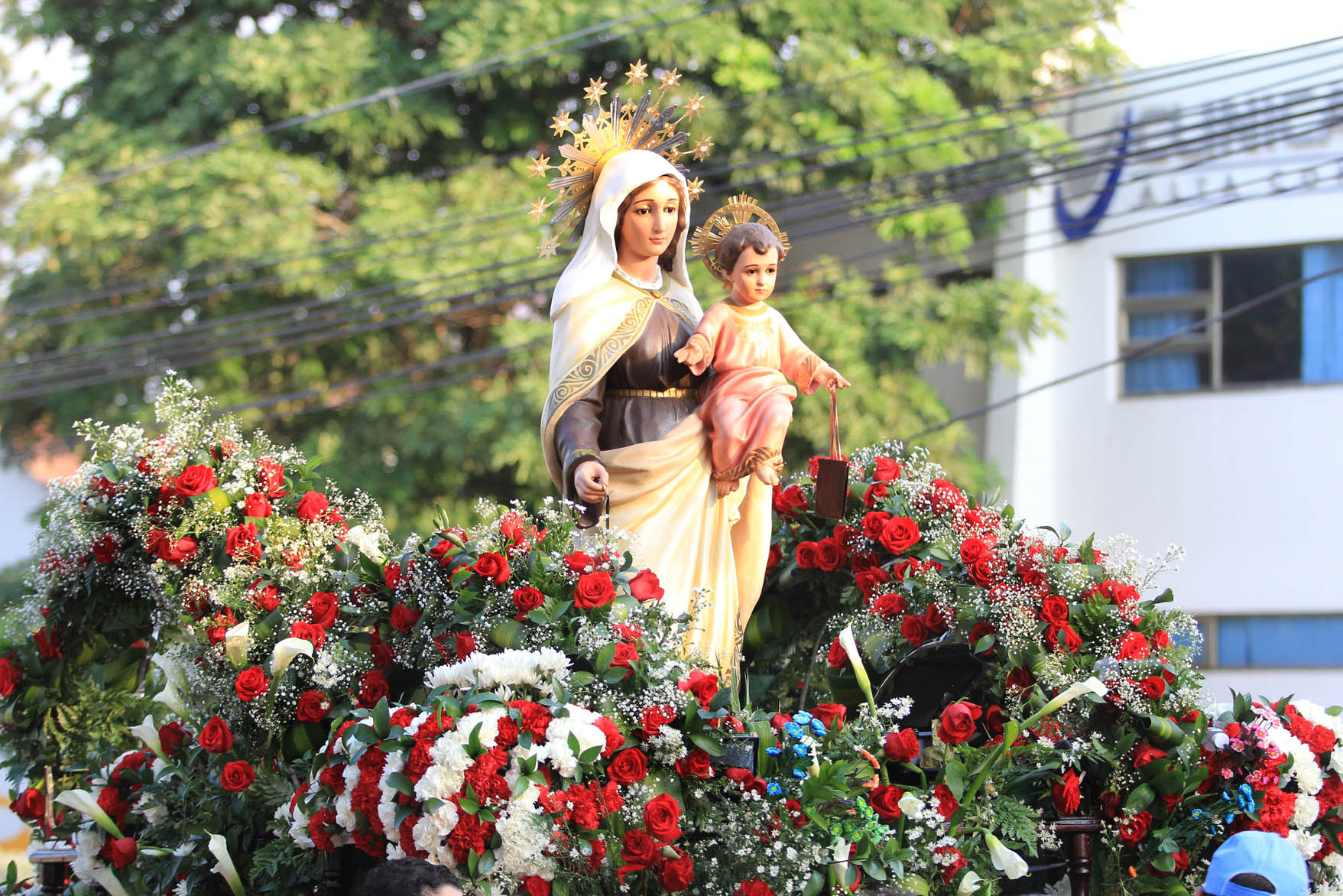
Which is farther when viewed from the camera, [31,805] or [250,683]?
[31,805]

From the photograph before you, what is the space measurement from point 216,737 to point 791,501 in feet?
7.87

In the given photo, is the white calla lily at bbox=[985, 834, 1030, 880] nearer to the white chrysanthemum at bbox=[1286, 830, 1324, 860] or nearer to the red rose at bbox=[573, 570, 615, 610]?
the white chrysanthemum at bbox=[1286, 830, 1324, 860]

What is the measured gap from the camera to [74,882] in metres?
5.07

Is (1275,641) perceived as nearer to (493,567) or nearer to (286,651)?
(493,567)

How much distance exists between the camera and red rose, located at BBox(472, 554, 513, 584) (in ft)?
14.2

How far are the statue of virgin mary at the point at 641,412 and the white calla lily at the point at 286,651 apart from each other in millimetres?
924

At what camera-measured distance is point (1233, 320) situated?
43.4 ft

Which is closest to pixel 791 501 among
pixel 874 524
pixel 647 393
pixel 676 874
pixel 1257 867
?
pixel 874 524

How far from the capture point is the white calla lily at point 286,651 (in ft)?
14.7

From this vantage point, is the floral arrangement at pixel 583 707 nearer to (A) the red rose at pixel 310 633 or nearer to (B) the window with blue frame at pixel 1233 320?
(A) the red rose at pixel 310 633

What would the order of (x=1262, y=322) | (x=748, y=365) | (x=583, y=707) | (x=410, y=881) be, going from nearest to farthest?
(x=410, y=881) < (x=583, y=707) < (x=748, y=365) < (x=1262, y=322)

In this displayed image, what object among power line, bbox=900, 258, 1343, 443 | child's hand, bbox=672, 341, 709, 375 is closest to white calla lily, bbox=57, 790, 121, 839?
child's hand, bbox=672, 341, 709, 375

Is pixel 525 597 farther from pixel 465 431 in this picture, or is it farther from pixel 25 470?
pixel 25 470

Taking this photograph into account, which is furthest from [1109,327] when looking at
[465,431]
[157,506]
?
[157,506]
